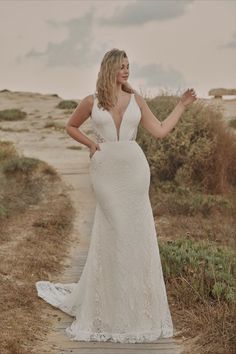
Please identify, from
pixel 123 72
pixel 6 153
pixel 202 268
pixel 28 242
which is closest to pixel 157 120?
pixel 123 72

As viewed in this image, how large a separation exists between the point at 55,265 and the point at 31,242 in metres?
0.97

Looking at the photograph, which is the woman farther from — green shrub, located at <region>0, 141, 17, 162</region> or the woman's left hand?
green shrub, located at <region>0, 141, 17, 162</region>

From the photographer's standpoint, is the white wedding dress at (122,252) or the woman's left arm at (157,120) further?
the woman's left arm at (157,120)

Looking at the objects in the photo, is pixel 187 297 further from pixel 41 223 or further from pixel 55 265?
pixel 41 223

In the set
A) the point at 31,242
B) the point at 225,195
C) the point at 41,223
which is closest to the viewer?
the point at 31,242

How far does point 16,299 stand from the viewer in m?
6.80

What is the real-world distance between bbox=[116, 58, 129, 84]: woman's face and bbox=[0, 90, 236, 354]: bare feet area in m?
2.20

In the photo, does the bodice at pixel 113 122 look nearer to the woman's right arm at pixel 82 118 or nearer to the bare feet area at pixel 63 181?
the woman's right arm at pixel 82 118

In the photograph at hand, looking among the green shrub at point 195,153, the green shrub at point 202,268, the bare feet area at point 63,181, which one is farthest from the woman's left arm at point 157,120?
the green shrub at point 195,153

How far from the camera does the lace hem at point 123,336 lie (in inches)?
226

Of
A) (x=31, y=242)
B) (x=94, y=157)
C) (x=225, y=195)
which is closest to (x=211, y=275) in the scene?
(x=94, y=157)

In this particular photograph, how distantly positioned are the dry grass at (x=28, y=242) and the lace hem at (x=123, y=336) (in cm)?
40

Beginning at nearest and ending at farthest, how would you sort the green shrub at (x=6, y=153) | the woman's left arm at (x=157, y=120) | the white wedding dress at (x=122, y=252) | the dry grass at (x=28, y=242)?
the white wedding dress at (x=122, y=252), the woman's left arm at (x=157, y=120), the dry grass at (x=28, y=242), the green shrub at (x=6, y=153)

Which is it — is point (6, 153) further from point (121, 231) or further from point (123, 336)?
point (123, 336)
